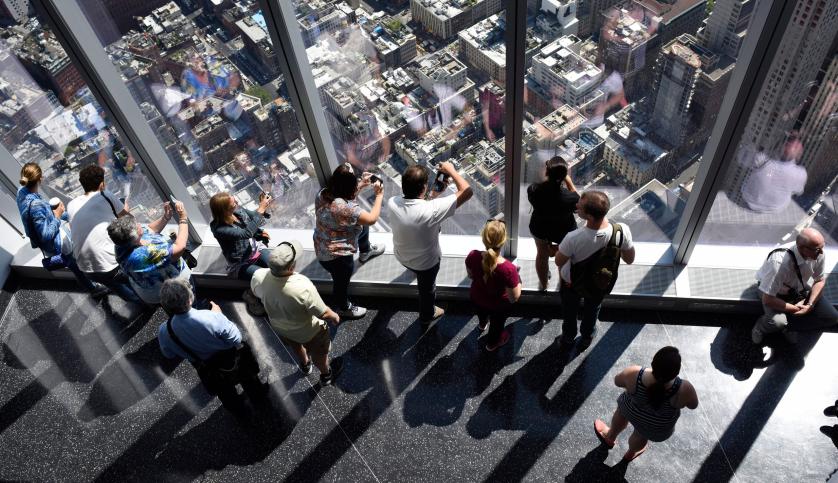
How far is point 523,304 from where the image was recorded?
16.3 ft

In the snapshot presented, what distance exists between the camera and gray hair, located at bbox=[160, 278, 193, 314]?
355 cm

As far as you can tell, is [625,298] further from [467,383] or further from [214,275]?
[214,275]

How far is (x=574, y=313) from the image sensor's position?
173 inches

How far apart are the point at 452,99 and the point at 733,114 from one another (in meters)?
1.62

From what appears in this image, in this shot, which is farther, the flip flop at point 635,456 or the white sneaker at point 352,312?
the white sneaker at point 352,312

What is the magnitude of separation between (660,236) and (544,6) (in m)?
2.12

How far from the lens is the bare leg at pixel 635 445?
391cm

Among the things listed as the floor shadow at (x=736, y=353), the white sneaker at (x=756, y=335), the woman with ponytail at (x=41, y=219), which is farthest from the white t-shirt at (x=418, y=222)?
the woman with ponytail at (x=41, y=219)

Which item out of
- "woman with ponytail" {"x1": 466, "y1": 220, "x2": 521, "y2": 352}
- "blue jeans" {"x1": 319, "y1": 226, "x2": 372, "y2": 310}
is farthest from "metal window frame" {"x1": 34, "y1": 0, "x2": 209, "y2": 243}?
"woman with ponytail" {"x1": 466, "y1": 220, "x2": 521, "y2": 352}

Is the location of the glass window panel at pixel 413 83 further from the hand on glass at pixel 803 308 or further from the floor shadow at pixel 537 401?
the hand on glass at pixel 803 308

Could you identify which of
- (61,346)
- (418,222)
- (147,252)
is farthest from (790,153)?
(61,346)

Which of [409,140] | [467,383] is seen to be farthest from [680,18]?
[467,383]

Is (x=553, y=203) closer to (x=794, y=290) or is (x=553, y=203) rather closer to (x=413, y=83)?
(x=413, y=83)

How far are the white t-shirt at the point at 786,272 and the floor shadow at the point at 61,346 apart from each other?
434cm
